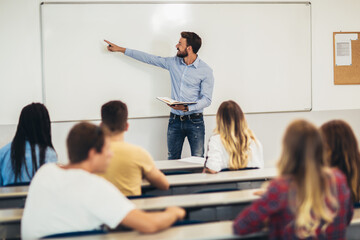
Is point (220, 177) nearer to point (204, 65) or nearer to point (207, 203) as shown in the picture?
point (207, 203)

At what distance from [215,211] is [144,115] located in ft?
9.21

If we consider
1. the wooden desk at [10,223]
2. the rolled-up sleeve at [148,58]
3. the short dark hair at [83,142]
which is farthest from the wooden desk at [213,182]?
the rolled-up sleeve at [148,58]

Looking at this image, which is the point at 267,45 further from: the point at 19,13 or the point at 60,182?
the point at 60,182

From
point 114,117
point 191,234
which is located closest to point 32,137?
point 114,117

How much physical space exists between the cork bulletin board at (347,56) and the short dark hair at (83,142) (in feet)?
14.3

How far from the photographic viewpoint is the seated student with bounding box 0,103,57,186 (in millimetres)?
2889

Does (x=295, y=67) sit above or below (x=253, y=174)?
above

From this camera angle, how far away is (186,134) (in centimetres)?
495

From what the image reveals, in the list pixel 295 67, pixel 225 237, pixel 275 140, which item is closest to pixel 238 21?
pixel 295 67

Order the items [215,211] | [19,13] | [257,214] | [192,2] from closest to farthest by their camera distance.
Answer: [257,214] < [215,211] < [19,13] < [192,2]

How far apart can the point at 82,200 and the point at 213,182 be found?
1278 mm

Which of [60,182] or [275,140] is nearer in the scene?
[60,182]

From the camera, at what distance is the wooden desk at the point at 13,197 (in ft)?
8.53

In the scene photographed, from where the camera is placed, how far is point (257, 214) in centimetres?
167
